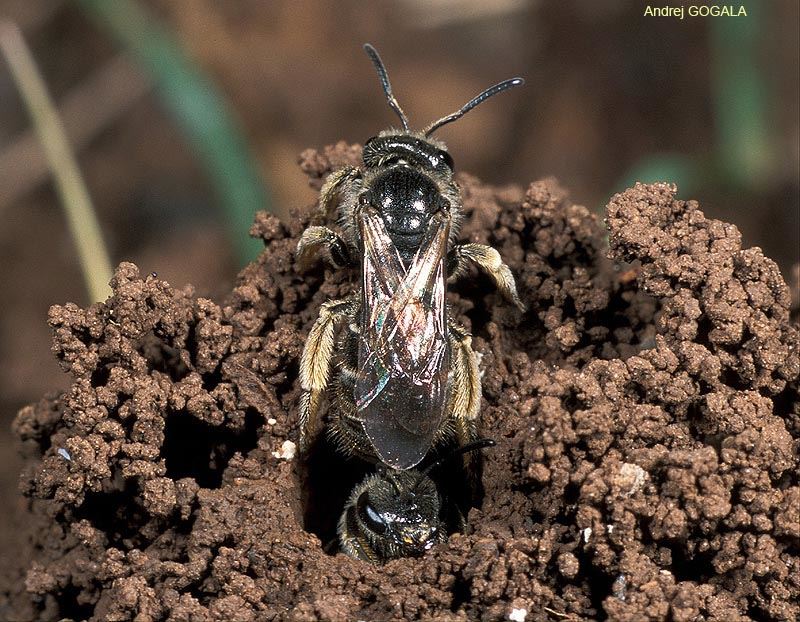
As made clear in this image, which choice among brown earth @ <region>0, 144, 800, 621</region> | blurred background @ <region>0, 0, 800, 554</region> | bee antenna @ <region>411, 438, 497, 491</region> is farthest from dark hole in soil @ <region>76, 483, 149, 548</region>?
blurred background @ <region>0, 0, 800, 554</region>

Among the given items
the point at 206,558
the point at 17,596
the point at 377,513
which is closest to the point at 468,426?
the point at 377,513

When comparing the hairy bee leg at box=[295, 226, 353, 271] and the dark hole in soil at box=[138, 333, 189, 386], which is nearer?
the dark hole in soil at box=[138, 333, 189, 386]

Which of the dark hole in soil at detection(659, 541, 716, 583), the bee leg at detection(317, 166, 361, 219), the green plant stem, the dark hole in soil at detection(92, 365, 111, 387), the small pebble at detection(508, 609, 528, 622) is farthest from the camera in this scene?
the green plant stem

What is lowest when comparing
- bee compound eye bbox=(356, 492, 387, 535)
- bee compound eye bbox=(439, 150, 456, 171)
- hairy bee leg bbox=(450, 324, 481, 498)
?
bee compound eye bbox=(356, 492, 387, 535)

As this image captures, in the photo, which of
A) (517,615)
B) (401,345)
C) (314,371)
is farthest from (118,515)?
(517,615)

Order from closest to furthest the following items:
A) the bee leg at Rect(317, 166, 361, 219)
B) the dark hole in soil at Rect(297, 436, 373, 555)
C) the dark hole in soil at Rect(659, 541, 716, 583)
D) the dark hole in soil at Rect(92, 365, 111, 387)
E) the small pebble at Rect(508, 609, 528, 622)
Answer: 1. the small pebble at Rect(508, 609, 528, 622)
2. the dark hole in soil at Rect(659, 541, 716, 583)
3. the dark hole in soil at Rect(92, 365, 111, 387)
4. the dark hole in soil at Rect(297, 436, 373, 555)
5. the bee leg at Rect(317, 166, 361, 219)

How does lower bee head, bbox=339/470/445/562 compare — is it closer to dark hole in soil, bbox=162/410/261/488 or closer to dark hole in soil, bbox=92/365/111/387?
dark hole in soil, bbox=162/410/261/488

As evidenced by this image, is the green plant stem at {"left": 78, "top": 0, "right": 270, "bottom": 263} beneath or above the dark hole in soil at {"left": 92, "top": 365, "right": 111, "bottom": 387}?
above
